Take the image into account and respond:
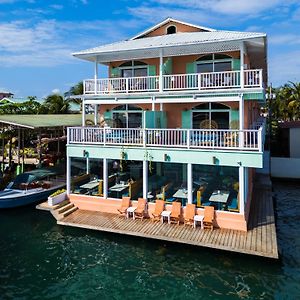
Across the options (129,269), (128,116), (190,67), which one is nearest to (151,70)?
(190,67)

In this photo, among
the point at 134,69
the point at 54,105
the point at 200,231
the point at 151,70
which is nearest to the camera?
the point at 200,231

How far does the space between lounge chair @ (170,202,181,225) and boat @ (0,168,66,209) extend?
9.09 metres

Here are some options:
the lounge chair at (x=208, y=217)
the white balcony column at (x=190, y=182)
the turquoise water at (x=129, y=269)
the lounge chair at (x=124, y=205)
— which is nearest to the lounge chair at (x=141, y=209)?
the lounge chair at (x=124, y=205)

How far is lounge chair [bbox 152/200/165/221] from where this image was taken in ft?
→ 50.2

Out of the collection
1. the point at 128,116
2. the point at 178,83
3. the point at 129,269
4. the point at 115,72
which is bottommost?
the point at 129,269

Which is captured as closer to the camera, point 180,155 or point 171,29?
point 180,155

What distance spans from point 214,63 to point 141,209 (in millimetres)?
9095

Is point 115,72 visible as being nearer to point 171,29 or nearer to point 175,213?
point 171,29

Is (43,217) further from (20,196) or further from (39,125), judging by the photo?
(39,125)

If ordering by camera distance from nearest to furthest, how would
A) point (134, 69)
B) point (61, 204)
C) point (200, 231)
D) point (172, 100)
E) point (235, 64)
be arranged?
point (200, 231), point (172, 100), point (61, 204), point (235, 64), point (134, 69)

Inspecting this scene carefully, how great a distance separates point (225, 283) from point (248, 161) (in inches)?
211

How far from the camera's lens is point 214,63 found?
18.2 meters

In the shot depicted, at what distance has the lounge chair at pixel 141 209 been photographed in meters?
15.5

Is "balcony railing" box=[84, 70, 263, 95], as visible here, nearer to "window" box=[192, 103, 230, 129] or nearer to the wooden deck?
"window" box=[192, 103, 230, 129]
